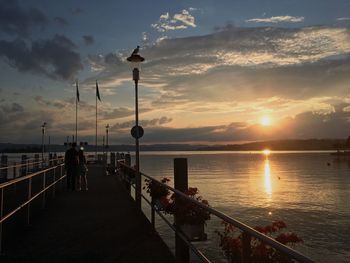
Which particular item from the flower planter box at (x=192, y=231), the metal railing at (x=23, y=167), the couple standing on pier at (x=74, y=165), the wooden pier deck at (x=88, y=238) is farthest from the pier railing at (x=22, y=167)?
the flower planter box at (x=192, y=231)

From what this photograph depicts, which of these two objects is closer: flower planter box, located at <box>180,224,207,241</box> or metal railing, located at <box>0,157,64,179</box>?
flower planter box, located at <box>180,224,207,241</box>

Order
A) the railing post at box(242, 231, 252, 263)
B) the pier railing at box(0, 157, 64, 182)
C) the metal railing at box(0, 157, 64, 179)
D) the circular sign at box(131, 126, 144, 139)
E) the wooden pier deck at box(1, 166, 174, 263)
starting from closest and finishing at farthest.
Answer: the railing post at box(242, 231, 252, 263), the wooden pier deck at box(1, 166, 174, 263), the circular sign at box(131, 126, 144, 139), the metal railing at box(0, 157, 64, 179), the pier railing at box(0, 157, 64, 182)

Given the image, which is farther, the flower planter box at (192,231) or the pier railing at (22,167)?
the pier railing at (22,167)

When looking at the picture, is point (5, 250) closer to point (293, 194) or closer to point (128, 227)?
point (128, 227)

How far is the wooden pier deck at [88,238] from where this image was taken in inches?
264

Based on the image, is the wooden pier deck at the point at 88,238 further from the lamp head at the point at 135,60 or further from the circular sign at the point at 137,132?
the lamp head at the point at 135,60

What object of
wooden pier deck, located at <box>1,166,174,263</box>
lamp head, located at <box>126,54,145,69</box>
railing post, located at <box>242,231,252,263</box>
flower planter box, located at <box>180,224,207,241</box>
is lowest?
wooden pier deck, located at <box>1,166,174,263</box>

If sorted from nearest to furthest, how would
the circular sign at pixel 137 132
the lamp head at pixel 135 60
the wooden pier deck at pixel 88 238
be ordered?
the wooden pier deck at pixel 88 238
the lamp head at pixel 135 60
the circular sign at pixel 137 132

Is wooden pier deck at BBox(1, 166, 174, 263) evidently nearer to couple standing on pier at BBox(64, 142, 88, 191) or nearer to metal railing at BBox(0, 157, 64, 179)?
couple standing on pier at BBox(64, 142, 88, 191)

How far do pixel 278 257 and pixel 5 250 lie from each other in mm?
5442

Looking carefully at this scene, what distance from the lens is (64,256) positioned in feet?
22.0

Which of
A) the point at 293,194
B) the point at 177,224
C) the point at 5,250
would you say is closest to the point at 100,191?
the point at 5,250

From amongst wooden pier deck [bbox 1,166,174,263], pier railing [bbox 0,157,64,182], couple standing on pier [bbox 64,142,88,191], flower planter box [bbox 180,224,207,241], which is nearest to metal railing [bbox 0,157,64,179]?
pier railing [bbox 0,157,64,182]

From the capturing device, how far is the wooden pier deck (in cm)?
670
